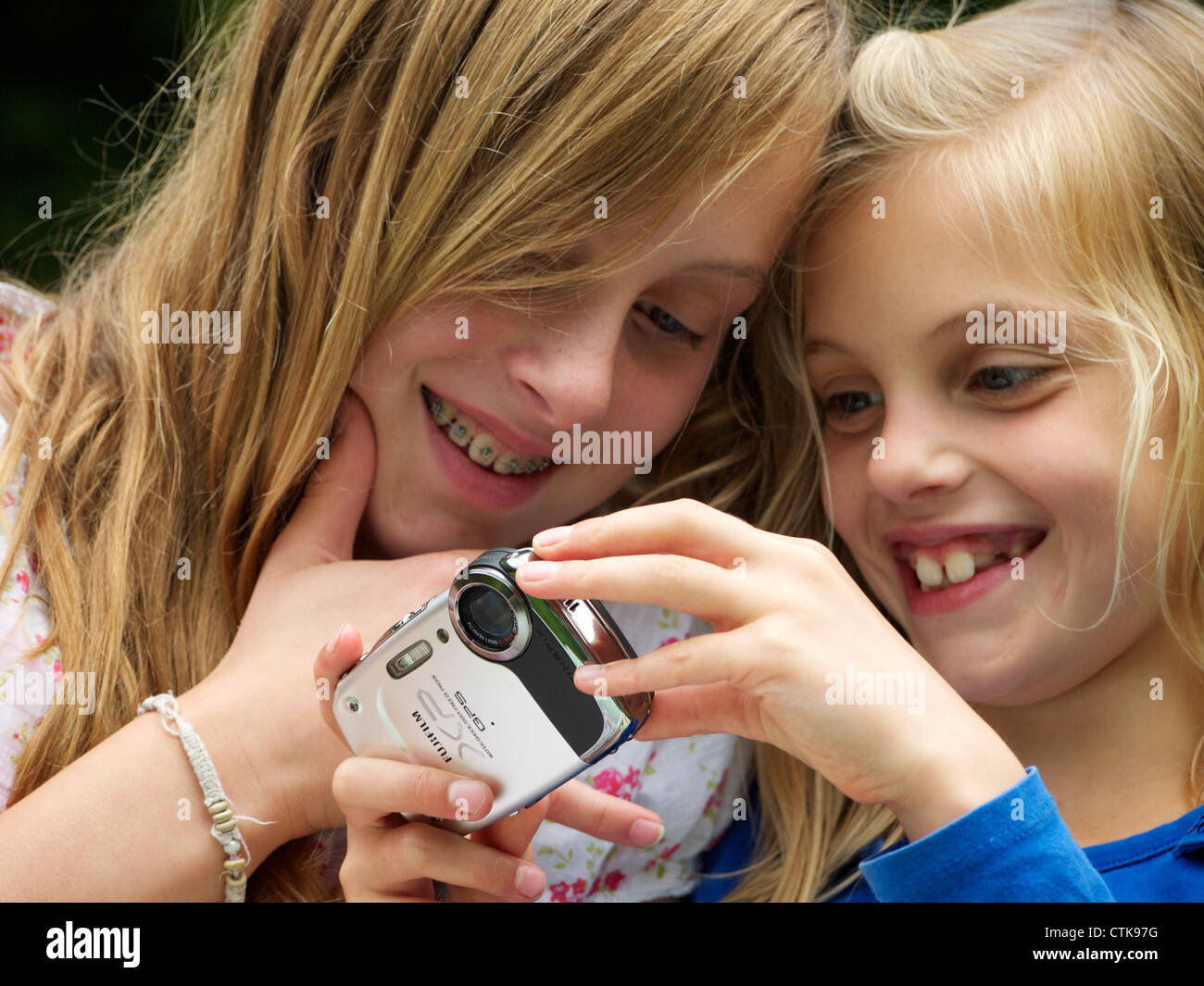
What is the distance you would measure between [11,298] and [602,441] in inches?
29.6

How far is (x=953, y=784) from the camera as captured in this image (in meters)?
0.94

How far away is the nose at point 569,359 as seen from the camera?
1.18 m

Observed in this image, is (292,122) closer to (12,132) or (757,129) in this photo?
(757,129)

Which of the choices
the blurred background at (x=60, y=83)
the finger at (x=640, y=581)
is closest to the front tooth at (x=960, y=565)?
the finger at (x=640, y=581)

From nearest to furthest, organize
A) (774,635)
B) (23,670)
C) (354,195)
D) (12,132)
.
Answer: (774,635) → (23,670) → (354,195) → (12,132)

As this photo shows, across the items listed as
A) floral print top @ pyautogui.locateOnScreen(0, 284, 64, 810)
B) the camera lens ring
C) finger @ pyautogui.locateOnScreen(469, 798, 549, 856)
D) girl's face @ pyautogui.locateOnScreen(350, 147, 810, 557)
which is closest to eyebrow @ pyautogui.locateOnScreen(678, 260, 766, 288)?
girl's face @ pyautogui.locateOnScreen(350, 147, 810, 557)

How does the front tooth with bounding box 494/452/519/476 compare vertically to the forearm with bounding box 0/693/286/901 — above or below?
above

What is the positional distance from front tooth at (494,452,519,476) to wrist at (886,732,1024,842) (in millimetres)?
560

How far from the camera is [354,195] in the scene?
124cm

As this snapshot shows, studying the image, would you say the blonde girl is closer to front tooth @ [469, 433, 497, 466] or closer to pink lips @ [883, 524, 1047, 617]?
pink lips @ [883, 524, 1047, 617]

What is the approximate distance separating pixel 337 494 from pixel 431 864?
447 millimetres

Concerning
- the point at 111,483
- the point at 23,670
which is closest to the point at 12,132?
the point at 111,483

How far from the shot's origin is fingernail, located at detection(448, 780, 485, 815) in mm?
934

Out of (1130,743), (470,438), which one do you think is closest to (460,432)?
(470,438)
